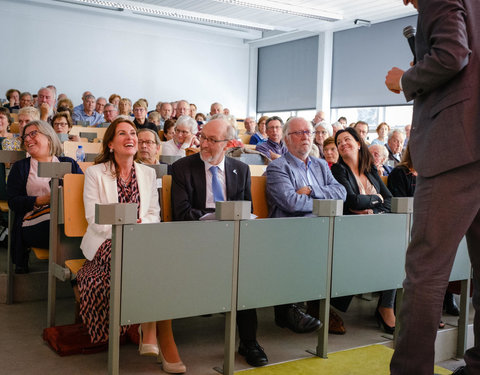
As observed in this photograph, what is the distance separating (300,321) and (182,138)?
2.58m

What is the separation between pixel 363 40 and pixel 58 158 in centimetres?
876

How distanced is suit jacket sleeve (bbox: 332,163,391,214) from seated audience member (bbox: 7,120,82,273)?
146 centimetres

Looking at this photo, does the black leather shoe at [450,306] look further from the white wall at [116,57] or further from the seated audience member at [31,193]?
the white wall at [116,57]

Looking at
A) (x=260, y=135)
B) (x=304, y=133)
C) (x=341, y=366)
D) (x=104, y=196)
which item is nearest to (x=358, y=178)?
(x=304, y=133)

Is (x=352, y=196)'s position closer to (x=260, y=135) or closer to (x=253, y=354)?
(x=253, y=354)

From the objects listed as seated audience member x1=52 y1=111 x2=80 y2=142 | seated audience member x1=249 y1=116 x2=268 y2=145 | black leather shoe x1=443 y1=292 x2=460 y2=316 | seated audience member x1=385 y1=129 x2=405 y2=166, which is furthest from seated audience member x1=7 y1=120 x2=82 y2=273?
seated audience member x1=249 y1=116 x2=268 y2=145

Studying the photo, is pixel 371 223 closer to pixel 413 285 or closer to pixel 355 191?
pixel 355 191

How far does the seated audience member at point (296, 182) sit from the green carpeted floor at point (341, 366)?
254 mm

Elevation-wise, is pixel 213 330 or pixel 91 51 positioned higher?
pixel 91 51

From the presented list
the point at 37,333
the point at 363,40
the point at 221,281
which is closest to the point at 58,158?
the point at 37,333

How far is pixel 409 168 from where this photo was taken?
327 cm

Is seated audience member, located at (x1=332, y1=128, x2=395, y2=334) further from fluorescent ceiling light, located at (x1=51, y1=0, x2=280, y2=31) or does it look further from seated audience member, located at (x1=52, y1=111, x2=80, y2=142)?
fluorescent ceiling light, located at (x1=51, y1=0, x2=280, y2=31)

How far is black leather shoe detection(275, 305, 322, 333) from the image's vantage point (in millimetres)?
2307

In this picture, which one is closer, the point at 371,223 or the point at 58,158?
the point at 371,223
